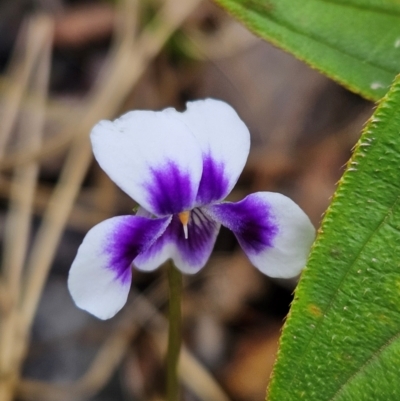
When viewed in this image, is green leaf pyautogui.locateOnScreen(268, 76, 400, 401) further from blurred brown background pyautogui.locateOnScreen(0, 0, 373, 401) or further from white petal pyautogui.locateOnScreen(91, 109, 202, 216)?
blurred brown background pyautogui.locateOnScreen(0, 0, 373, 401)

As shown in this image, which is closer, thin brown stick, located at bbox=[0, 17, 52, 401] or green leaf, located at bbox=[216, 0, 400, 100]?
green leaf, located at bbox=[216, 0, 400, 100]

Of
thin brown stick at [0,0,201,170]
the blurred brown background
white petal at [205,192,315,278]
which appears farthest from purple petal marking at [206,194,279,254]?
thin brown stick at [0,0,201,170]

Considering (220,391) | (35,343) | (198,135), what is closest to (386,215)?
(198,135)

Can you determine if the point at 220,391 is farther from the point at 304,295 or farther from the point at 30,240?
the point at 304,295

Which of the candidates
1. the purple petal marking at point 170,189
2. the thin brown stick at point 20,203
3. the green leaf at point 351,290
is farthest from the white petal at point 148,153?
the thin brown stick at point 20,203

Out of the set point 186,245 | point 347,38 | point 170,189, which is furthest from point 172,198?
point 347,38

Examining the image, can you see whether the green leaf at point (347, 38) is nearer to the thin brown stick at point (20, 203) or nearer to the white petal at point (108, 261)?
the white petal at point (108, 261)
